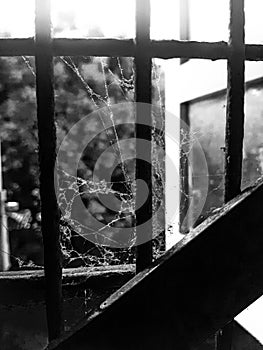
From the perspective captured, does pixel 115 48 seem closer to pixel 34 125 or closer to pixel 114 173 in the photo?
pixel 34 125

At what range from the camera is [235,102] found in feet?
2.33

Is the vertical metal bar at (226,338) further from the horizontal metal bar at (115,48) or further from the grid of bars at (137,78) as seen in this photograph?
the horizontal metal bar at (115,48)

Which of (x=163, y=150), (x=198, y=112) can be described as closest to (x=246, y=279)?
(x=198, y=112)

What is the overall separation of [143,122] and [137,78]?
0.07m

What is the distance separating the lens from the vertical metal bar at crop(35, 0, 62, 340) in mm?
656

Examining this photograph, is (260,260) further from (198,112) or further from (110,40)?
(198,112)

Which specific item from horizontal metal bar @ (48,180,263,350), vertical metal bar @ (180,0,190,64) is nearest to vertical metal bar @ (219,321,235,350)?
horizontal metal bar @ (48,180,263,350)

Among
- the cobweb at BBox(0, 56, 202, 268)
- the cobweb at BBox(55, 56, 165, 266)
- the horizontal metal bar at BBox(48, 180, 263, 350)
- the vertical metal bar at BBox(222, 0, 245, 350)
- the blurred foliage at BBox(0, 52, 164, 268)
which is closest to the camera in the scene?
the horizontal metal bar at BBox(48, 180, 263, 350)

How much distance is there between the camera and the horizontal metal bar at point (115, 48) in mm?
Result: 667

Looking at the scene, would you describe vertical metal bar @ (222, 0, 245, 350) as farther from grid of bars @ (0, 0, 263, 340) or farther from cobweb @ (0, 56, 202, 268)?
cobweb @ (0, 56, 202, 268)

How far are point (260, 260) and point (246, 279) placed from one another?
3 cm

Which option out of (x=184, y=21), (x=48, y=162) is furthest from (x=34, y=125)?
(x=48, y=162)

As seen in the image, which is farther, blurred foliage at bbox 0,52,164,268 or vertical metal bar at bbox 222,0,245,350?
blurred foliage at bbox 0,52,164,268

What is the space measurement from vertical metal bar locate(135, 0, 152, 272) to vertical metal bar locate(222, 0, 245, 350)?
5.1 inches
